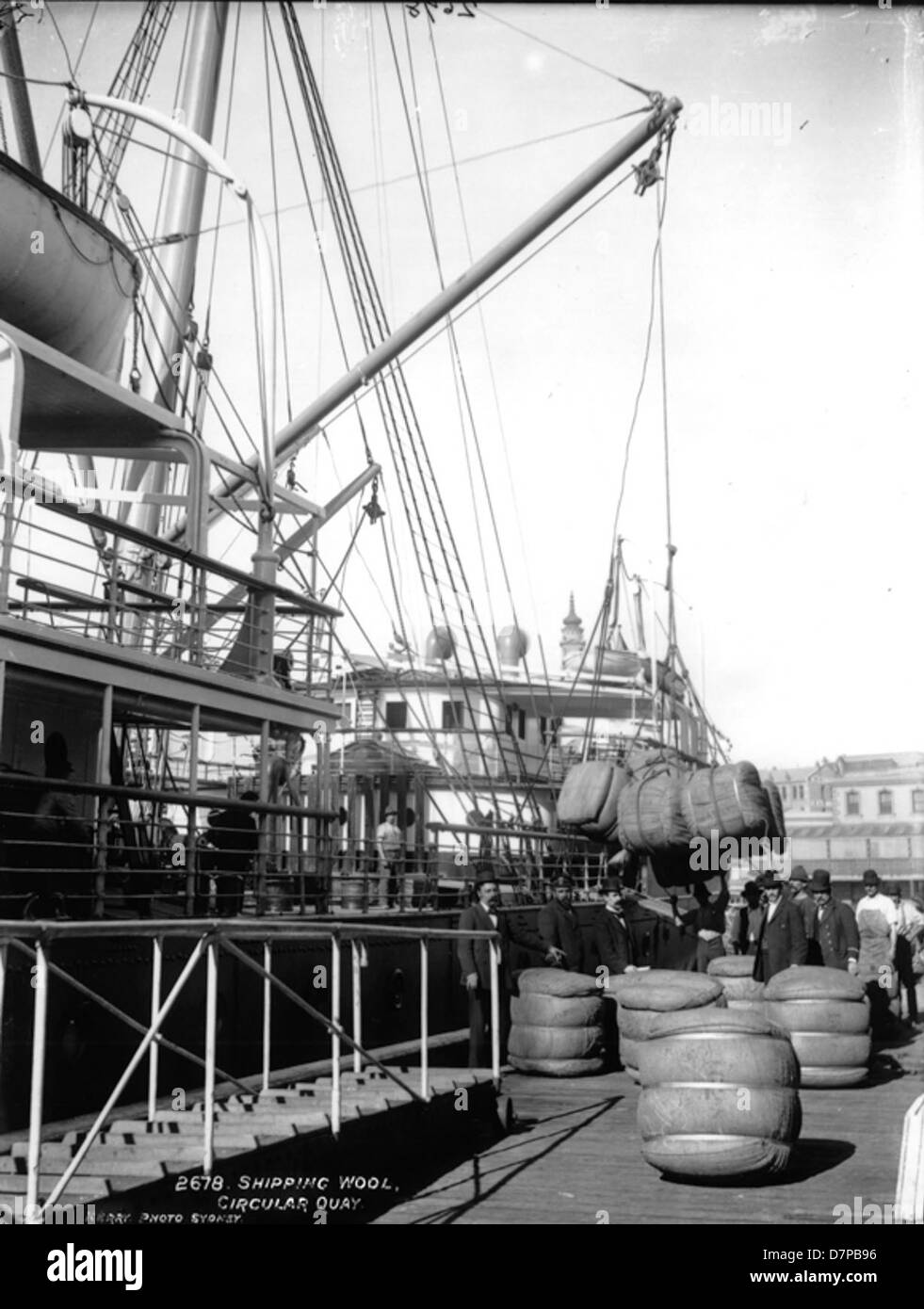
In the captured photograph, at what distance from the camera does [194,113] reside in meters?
16.9

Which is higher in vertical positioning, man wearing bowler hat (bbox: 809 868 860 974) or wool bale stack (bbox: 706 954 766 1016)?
man wearing bowler hat (bbox: 809 868 860 974)

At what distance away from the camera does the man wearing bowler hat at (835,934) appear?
13.2m

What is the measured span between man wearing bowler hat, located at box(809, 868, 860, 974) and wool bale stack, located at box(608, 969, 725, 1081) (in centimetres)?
259

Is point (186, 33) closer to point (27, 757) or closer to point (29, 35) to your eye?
point (29, 35)

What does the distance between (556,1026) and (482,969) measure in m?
1.06

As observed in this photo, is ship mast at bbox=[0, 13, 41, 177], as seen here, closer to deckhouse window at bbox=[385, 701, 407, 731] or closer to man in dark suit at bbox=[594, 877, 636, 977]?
man in dark suit at bbox=[594, 877, 636, 977]

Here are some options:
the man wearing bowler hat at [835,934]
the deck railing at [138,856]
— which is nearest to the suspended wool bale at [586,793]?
the deck railing at [138,856]

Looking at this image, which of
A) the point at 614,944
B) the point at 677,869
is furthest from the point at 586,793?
the point at 614,944

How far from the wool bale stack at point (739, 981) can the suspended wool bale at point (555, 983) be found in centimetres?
126

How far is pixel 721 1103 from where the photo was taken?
7430 mm

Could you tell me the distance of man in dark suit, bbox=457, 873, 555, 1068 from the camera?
1093cm

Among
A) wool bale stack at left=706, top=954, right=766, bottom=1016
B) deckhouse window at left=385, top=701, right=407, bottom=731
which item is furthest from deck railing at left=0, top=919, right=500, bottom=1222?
deckhouse window at left=385, top=701, right=407, bottom=731
